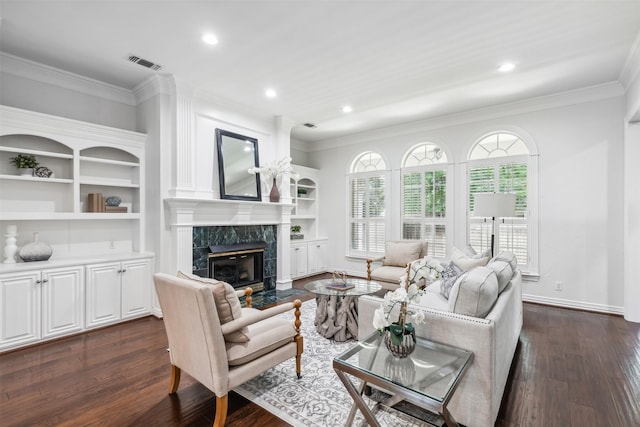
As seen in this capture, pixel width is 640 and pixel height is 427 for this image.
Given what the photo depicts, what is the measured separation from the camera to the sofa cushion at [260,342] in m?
2.01

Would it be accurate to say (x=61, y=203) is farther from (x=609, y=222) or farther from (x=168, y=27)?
(x=609, y=222)

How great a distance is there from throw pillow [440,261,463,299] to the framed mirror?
303cm

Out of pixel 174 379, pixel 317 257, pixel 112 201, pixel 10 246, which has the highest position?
pixel 112 201

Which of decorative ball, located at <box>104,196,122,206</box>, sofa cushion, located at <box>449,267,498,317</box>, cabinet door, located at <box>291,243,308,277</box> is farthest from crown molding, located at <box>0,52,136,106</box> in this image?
sofa cushion, located at <box>449,267,498,317</box>

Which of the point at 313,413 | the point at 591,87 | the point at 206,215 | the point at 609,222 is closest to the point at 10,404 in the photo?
the point at 313,413

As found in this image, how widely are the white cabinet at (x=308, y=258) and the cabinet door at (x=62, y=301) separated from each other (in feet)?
11.2

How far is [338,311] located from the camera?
3.33 m

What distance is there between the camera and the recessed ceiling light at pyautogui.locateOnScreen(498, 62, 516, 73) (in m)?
3.51

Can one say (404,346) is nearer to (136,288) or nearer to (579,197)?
(136,288)

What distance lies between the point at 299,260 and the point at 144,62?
13.5 feet

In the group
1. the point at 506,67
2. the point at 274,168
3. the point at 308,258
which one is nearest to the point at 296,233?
the point at 308,258

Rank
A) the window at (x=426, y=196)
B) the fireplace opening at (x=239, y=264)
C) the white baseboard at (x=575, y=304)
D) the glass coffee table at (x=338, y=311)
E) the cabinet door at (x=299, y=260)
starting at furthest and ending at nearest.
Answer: the cabinet door at (x=299, y=260)
the window at (x=426, y=196)
the fireplace opening at (x=239, y=264)
the white baseboard at (x=575, y=304)
the glass coffee table at (x=338, y=311)

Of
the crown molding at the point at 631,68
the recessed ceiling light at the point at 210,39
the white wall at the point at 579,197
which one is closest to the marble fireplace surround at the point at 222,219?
Result: the recessed ceiling light at the point at 210,39

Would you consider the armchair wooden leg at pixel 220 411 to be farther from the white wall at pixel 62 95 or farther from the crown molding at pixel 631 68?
the crown molding at pixel 631 68
